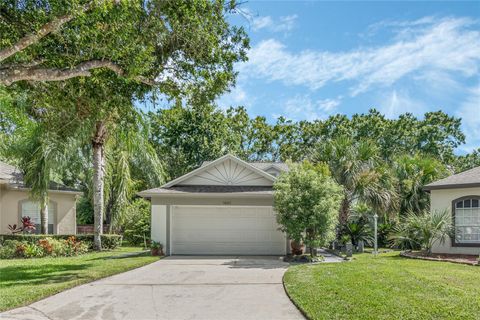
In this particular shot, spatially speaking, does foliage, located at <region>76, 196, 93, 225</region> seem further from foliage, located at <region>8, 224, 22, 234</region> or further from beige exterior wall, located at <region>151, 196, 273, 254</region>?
beige exterior wall, located at <region>151, 196, 273, 254</region>

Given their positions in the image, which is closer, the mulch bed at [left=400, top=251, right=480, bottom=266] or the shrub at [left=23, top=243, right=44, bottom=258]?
the mulch bed at [left=400, top=251, right=480, bottom=266]

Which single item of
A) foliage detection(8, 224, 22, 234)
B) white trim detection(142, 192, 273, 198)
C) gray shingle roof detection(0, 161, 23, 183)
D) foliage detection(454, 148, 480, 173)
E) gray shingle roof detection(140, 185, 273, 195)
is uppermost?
foliage detection(454, 148, 480, 173)

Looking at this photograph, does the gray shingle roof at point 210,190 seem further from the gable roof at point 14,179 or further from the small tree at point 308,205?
the gable roof at point 14,179

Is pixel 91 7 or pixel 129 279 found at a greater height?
pixel 91 7

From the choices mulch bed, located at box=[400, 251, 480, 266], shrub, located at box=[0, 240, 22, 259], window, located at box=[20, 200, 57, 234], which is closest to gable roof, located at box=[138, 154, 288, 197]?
shrub, located at box=[0, 240, 22, 259]

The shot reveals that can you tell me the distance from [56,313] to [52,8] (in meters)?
5.56

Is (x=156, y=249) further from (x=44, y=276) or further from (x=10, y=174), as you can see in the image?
(x=10, y=174)

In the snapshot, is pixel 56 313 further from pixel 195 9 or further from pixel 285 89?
pixel 285 89

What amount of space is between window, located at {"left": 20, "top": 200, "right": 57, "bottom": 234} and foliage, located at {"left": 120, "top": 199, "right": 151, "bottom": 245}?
156 inches

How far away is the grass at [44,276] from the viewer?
850 cm

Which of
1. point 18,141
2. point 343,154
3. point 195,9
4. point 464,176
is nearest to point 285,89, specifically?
point 343,154

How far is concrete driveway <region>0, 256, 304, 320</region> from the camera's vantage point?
23.9ft

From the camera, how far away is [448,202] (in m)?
16.6

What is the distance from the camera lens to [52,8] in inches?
304
